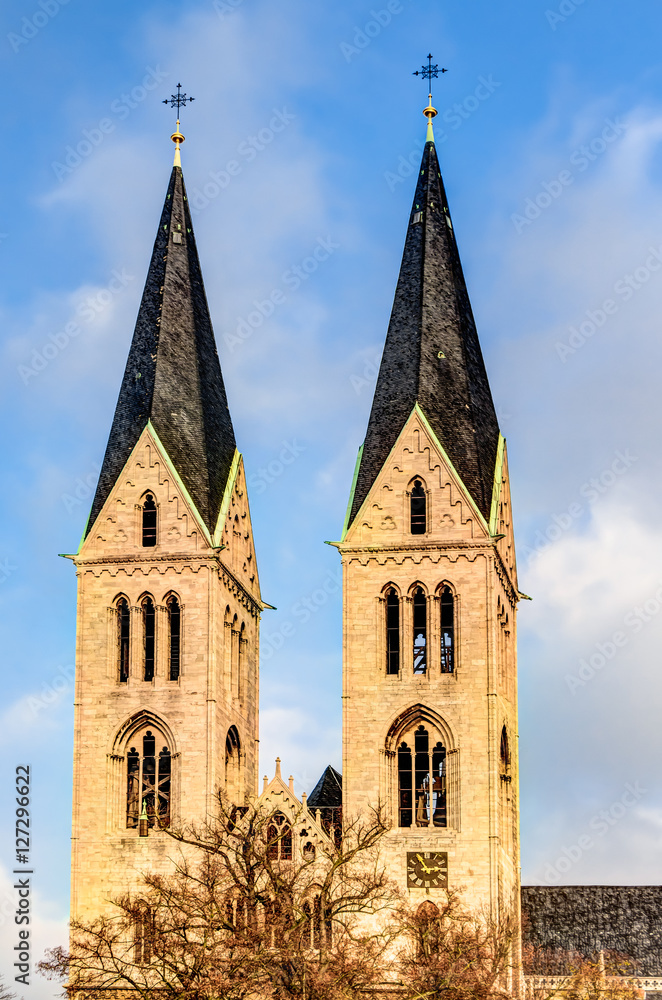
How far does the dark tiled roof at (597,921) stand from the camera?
7438 centimetres

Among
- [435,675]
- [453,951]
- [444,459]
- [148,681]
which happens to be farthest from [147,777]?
[453,951]

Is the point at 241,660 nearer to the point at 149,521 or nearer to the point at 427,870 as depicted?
the point at 149,521

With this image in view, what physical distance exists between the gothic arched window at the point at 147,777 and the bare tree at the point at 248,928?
1.83 m

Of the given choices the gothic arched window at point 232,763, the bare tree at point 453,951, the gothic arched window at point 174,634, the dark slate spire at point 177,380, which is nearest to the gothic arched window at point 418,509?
the dark slate spire at point 177,380

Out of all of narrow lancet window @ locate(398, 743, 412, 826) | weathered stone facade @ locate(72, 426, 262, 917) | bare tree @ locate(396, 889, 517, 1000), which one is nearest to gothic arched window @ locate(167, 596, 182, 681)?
weathered stone facade @ locate(72, 426, 262, 917)

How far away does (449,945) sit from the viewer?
58.3 metres

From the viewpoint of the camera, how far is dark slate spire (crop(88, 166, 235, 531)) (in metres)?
70.9

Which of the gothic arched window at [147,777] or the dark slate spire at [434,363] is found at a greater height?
the dark slate spire at [434,363]

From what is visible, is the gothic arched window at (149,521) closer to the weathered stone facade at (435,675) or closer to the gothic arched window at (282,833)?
the weathered stone facade at (435,675)

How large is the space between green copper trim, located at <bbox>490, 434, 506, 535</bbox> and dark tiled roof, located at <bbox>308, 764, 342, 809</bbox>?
1149 centimetres

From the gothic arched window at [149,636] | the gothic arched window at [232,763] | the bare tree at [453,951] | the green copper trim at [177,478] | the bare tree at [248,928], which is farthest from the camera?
the gothic arched window at [232,763]

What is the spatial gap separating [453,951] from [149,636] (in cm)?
1697

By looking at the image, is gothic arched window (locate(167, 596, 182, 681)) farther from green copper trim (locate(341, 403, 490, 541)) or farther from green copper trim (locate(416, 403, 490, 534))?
green copper trim (locate(416, 403, 490, 534))

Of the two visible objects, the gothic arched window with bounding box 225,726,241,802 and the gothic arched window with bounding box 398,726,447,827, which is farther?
the gothic arched window with bounding box 225,726,241,802
